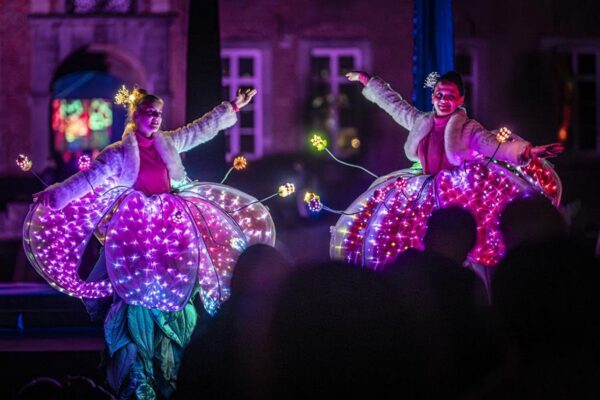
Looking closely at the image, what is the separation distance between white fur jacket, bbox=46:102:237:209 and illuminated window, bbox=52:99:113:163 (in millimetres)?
10273

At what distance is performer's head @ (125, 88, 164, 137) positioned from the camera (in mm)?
5684

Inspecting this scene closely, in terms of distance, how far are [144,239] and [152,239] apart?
0.15 feet

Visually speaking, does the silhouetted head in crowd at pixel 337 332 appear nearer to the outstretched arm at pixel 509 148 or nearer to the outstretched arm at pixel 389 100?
the outstretched arm at pixel 509 148

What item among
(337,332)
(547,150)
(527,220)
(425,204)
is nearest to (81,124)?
(425,204)

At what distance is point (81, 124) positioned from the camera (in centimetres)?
1599

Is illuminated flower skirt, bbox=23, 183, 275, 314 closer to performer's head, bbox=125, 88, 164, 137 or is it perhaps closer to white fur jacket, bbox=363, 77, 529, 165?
performer's head, bbox=125, 88, 164, 137

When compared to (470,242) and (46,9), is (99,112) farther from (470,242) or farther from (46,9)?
(470,242)

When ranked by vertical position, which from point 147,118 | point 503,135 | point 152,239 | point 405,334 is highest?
point 147,118

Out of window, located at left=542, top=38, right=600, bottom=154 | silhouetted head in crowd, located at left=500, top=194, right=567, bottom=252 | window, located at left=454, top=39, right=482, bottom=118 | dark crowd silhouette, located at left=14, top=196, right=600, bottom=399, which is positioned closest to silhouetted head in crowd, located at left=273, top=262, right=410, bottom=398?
dark crowd silhouette, located at left=14, top=196, right=600, bottom=399

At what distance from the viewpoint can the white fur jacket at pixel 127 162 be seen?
551cm

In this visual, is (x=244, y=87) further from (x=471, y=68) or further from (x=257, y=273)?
(x=257, y=273)

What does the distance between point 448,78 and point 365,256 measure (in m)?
1.16

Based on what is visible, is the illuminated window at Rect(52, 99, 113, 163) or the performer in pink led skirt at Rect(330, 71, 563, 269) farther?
the illuminated window at Rect(52, 99, 113, 163)

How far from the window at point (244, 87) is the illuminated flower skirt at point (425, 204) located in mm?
9575
